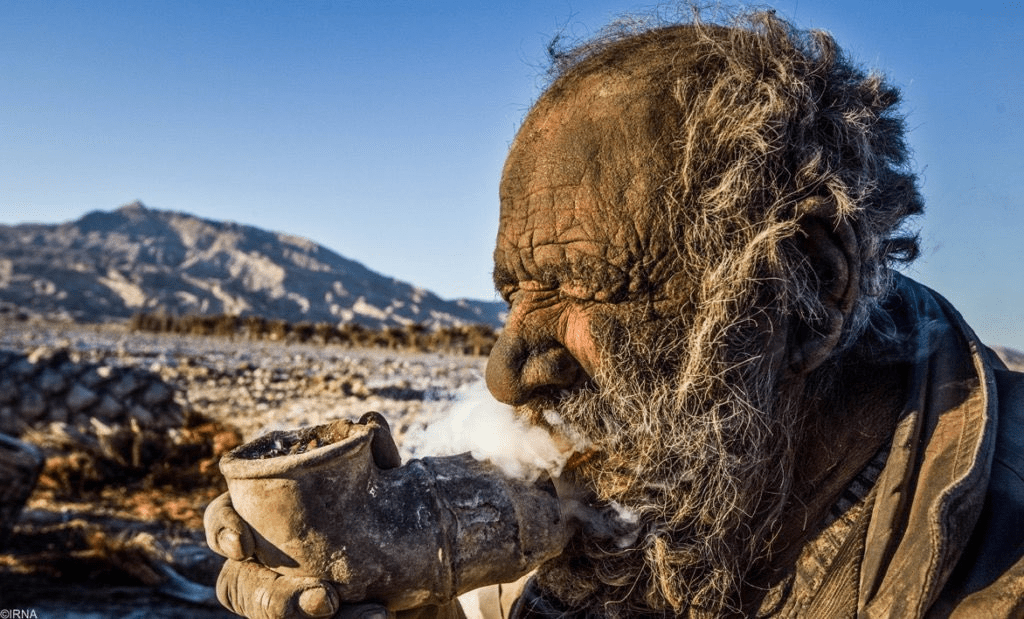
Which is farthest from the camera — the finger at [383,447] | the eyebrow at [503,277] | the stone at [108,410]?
the stone at [108,410]

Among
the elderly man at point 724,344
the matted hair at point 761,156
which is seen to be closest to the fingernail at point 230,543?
the elderly man at point 724,344

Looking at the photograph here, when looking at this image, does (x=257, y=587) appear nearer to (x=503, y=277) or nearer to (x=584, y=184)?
(x=503, y=277)

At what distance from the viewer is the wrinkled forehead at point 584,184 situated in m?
1.69

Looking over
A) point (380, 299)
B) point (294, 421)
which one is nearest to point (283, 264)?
point (380, 299)

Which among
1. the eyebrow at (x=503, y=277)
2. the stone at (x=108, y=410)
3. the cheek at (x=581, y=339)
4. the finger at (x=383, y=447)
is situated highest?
the eyebrow at (x=503, y=277)

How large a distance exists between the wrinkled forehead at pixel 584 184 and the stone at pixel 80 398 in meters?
8.63

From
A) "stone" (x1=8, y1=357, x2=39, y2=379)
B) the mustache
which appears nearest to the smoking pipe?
the mustache

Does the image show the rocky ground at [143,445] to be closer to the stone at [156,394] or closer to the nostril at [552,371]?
the stone at [156,394]

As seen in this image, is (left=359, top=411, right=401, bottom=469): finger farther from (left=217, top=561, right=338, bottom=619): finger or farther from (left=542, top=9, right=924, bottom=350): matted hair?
(left=542, top=9, right=924, bottom=350): matted hair

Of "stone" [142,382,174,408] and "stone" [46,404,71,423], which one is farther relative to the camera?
"stone" [142,382,174,408]

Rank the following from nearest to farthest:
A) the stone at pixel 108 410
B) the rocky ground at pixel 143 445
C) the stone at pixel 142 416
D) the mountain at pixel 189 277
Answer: the rocky ground at pixel 143 445 → the stone at pixel 142 416 → the stone at pixel 108 410 → the mountain at pixel 189 277

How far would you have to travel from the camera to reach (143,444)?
7684 millimetres

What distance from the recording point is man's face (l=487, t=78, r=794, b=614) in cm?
170

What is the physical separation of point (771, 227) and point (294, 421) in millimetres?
6247
